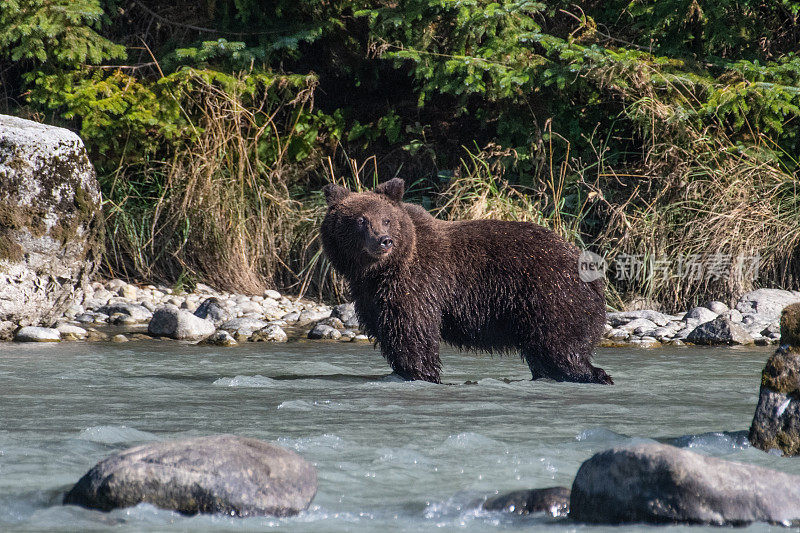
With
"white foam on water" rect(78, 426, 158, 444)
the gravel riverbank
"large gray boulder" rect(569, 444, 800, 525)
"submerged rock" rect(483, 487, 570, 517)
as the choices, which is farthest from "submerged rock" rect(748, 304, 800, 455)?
the gravel riverbank

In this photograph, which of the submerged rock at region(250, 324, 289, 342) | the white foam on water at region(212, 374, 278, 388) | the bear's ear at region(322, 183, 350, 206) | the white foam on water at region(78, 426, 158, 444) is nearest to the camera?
the white foam on water at region(78, 426, 158, 444)

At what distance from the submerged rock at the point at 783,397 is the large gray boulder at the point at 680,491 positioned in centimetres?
70

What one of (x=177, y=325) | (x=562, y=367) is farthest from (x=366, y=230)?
(x=177, y=325)

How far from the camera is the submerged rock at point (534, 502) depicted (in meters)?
3.35

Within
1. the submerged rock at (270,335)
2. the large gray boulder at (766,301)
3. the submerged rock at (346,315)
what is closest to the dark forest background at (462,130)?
the large gray boulder at (766,301)

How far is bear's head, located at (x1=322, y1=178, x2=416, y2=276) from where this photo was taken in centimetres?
607

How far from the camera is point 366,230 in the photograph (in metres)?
6.09

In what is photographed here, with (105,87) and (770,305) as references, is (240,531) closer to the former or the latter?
(770,305)

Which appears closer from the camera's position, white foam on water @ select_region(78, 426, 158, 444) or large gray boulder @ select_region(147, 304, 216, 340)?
white foam on water @ select_region(78, 426, 158, 444)

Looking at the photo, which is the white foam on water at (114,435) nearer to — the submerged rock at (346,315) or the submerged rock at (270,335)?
the submerged rock at (270,335)

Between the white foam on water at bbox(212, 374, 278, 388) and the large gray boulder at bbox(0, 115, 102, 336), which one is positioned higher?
the large gray boulder at bbox(0, 115, 102, 336)

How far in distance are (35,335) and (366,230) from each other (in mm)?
3672

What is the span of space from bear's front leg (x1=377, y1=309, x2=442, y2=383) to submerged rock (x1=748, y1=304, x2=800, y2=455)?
2.48 meters

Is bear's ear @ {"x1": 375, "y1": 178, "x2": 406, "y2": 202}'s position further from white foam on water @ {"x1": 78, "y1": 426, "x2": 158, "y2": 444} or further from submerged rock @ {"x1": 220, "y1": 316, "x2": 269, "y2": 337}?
submerged rock @ {"x1": 220, "y1": 316, "x2": 269, "y2": 337}
